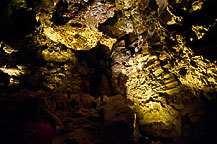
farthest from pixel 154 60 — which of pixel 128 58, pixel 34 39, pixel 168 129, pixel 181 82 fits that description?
pixel 34 39

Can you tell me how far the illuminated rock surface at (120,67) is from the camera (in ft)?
12.3

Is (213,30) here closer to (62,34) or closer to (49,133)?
(49,133)

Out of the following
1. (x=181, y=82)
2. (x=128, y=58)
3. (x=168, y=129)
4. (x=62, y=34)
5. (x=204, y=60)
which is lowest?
(x=168, y=129)

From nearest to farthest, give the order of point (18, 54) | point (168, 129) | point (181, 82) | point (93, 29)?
point (181, 82)
point (168, 129)
point (93, 29)
point (18, 54)

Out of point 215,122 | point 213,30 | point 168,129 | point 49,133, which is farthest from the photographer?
point 168,129

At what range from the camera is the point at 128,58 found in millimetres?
6453

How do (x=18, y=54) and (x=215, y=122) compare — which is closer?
(x=215, y=122)

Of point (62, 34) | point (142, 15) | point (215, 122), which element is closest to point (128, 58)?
point (142, 15)

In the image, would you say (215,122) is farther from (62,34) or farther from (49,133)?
(62,34)

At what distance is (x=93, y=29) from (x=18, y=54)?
12.7 ft

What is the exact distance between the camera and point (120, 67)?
692 cm

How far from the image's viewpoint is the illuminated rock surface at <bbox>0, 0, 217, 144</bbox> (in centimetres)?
375

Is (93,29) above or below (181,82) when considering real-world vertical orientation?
above

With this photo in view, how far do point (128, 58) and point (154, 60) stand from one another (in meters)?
→ 1.67
